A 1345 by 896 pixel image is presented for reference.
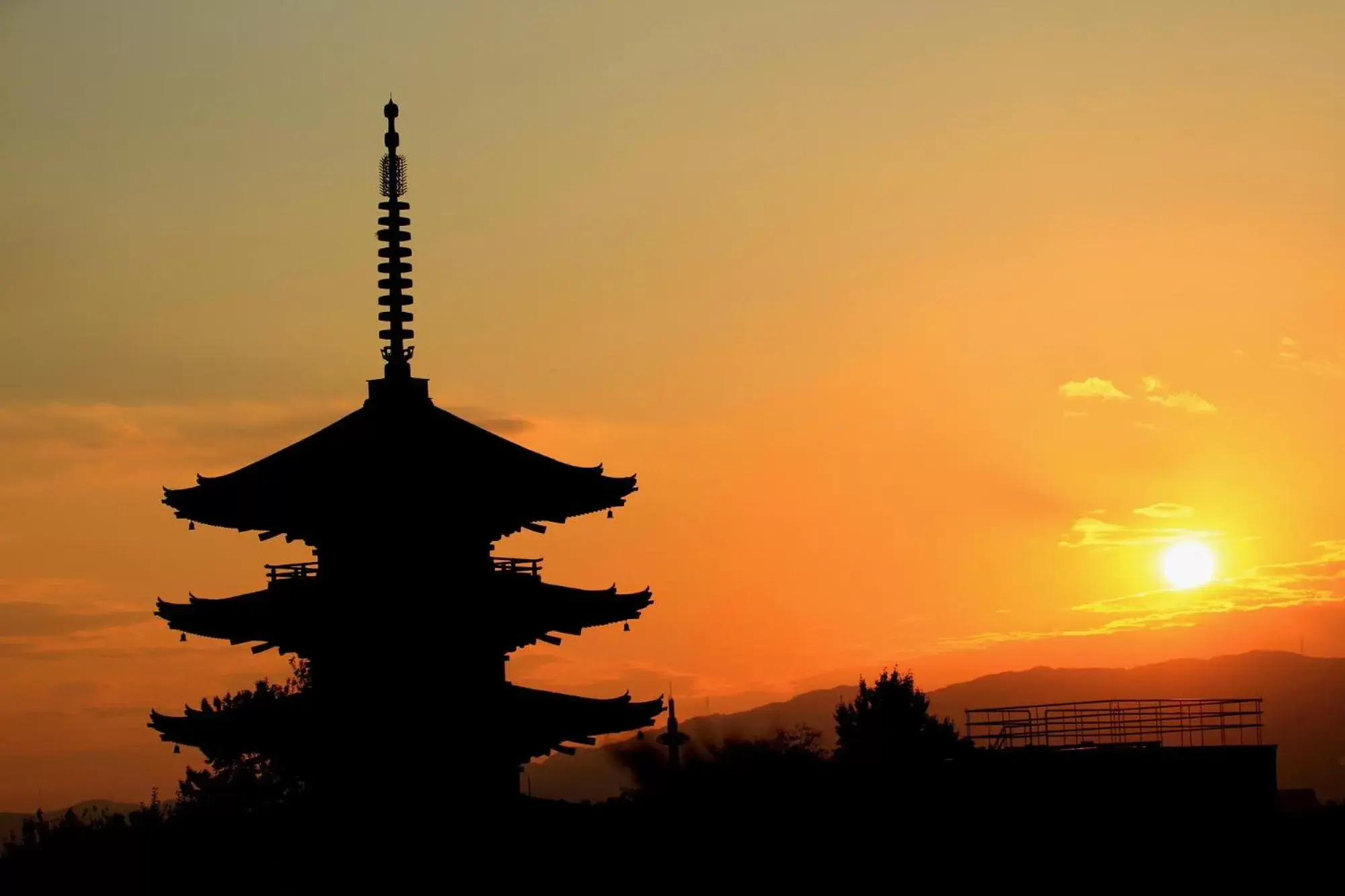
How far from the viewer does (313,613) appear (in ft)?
137

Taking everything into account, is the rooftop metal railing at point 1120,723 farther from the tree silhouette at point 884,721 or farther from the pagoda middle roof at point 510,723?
the tree silhouette at point 884,721

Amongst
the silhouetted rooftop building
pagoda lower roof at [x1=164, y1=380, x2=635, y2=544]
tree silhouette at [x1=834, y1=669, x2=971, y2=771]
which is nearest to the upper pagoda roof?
pagoda lower roof at [x1=164, y1=380, x2=635, y2=544]

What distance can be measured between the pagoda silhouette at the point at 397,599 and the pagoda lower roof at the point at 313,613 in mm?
48

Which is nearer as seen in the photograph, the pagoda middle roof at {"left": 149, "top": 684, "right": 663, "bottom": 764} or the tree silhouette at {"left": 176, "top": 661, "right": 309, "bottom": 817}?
the pagoda middle roof at {"left": 149, "top": 684, "right": 663, "bottom": 764}

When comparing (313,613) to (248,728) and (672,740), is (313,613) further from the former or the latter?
(672,740)

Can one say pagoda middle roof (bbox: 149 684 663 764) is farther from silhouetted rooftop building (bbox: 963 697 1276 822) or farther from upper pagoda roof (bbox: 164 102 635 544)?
silhouetted rooftop building (bbox: 963 697 1276 822)

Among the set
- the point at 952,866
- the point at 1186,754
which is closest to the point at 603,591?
the point at 952,866

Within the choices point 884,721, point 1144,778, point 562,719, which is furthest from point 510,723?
point 884,721

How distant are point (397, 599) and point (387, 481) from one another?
2.73m

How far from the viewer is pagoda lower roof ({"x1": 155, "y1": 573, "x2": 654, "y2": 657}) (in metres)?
42.1

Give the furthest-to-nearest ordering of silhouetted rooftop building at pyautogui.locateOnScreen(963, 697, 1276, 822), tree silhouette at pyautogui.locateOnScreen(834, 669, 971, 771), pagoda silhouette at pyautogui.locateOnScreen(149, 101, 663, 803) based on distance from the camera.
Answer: tree silhouette at pyautogui.locateOnScreen(834, 669, 971, 771) → silhouetted rooftop building at pyautogui.locateOnScreen(963, 697, 1276, 822) → pagoda silhouette at pyautogui.locateOnScreen(149, 101, 663, 803)

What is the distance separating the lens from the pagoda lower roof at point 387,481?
41.7m

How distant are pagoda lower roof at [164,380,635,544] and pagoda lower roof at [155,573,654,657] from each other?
59.2 inches

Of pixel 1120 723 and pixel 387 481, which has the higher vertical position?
pixel 387 481
